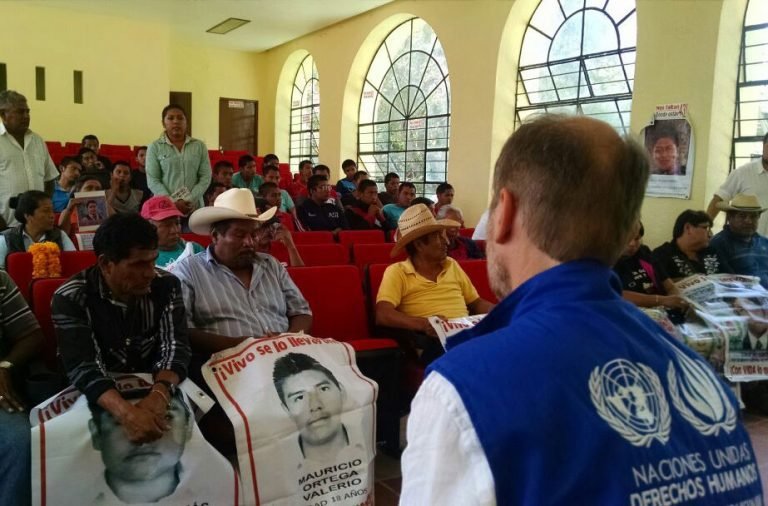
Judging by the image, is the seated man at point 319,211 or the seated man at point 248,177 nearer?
the seated man at point 319,211

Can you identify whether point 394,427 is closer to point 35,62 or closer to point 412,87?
point 412,87

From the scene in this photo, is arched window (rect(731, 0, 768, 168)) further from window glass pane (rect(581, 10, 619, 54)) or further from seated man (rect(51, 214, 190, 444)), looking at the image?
seated man (rect(51, 214, 190, 444))

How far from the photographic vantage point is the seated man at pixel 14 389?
67.4 inches

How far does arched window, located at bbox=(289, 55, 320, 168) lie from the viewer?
13086 millimetres

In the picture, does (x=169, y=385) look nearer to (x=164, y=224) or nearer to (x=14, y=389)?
(x=14, y=389)

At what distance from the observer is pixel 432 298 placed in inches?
122

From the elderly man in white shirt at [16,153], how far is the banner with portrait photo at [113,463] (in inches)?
115

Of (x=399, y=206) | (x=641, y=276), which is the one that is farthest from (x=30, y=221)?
(x=399, y=206)

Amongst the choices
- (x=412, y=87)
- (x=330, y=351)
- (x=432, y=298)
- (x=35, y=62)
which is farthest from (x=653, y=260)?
(x=35, y=62)

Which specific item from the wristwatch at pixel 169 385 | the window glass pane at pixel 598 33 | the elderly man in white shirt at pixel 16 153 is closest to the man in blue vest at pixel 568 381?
the wristwatch at pixel 169 385

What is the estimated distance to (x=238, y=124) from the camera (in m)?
14.0

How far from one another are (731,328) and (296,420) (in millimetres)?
2701

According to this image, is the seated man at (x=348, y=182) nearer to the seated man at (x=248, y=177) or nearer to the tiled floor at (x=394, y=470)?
the seated man at (x=248, y=177)

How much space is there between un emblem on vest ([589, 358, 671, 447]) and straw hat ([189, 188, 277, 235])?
218 cm
